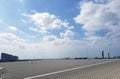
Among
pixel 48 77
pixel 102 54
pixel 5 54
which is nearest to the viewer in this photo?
pixel 48 77

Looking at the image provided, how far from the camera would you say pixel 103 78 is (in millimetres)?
20312

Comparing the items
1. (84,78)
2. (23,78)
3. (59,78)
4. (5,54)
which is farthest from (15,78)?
(5,54)

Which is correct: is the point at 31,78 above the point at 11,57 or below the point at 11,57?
below

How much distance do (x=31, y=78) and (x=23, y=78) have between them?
2.49 feet

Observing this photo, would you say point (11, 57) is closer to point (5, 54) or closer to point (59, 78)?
point (5, 54)

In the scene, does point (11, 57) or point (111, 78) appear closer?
point (111, 78)

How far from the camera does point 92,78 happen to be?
20.6 meters

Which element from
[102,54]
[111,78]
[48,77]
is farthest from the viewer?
[102,54]

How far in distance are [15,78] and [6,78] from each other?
0.76 metres

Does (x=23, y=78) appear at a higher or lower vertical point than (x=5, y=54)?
lower

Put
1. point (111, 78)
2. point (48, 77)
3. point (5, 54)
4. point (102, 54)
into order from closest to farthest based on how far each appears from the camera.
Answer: point (111, 78) → point (48, 77) → point (5, 54) → point (102, 54)

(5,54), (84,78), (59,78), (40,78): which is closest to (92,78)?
(84,78)

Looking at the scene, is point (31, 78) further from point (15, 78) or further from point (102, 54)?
point (102, 54)

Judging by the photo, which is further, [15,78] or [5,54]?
[5,54]
